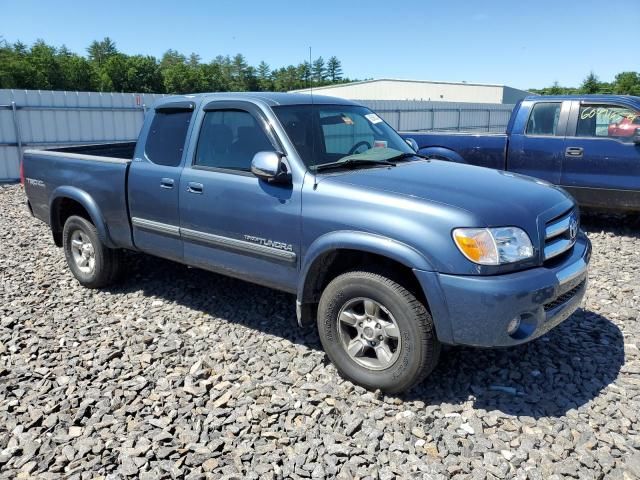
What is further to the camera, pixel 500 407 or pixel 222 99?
pixel 222 99

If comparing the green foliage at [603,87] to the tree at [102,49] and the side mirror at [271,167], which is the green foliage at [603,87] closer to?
the side mirror at [271,167]

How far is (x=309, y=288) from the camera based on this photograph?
12.1 ft

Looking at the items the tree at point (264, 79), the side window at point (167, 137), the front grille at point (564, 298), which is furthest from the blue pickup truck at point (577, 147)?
the tree at point (264, 79)

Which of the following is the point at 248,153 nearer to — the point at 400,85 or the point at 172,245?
the point at 172,245

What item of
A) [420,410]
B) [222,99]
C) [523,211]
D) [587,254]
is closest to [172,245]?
[222,99]

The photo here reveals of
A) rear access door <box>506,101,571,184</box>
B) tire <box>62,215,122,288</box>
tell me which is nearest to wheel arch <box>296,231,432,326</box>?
tire <box>62,215,122,288</box>

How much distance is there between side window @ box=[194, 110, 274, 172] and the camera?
Answer: 161 inches

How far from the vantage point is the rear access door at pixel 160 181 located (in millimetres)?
4469

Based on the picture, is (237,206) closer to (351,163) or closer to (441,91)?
(351,163)

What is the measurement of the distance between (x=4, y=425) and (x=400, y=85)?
168 feet

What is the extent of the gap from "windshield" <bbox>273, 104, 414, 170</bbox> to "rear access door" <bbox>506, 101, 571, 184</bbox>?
3.80 meters

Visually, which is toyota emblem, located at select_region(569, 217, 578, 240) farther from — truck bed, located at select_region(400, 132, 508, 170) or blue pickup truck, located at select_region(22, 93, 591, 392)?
truck bed, located at select_region(400, 132, 508, 170)

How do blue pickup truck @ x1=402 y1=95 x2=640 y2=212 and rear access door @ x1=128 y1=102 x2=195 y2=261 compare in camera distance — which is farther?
blue pickup truck @ x1=402 y1=95 x2=640 y2=212

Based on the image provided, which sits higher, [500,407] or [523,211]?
[523,211]
